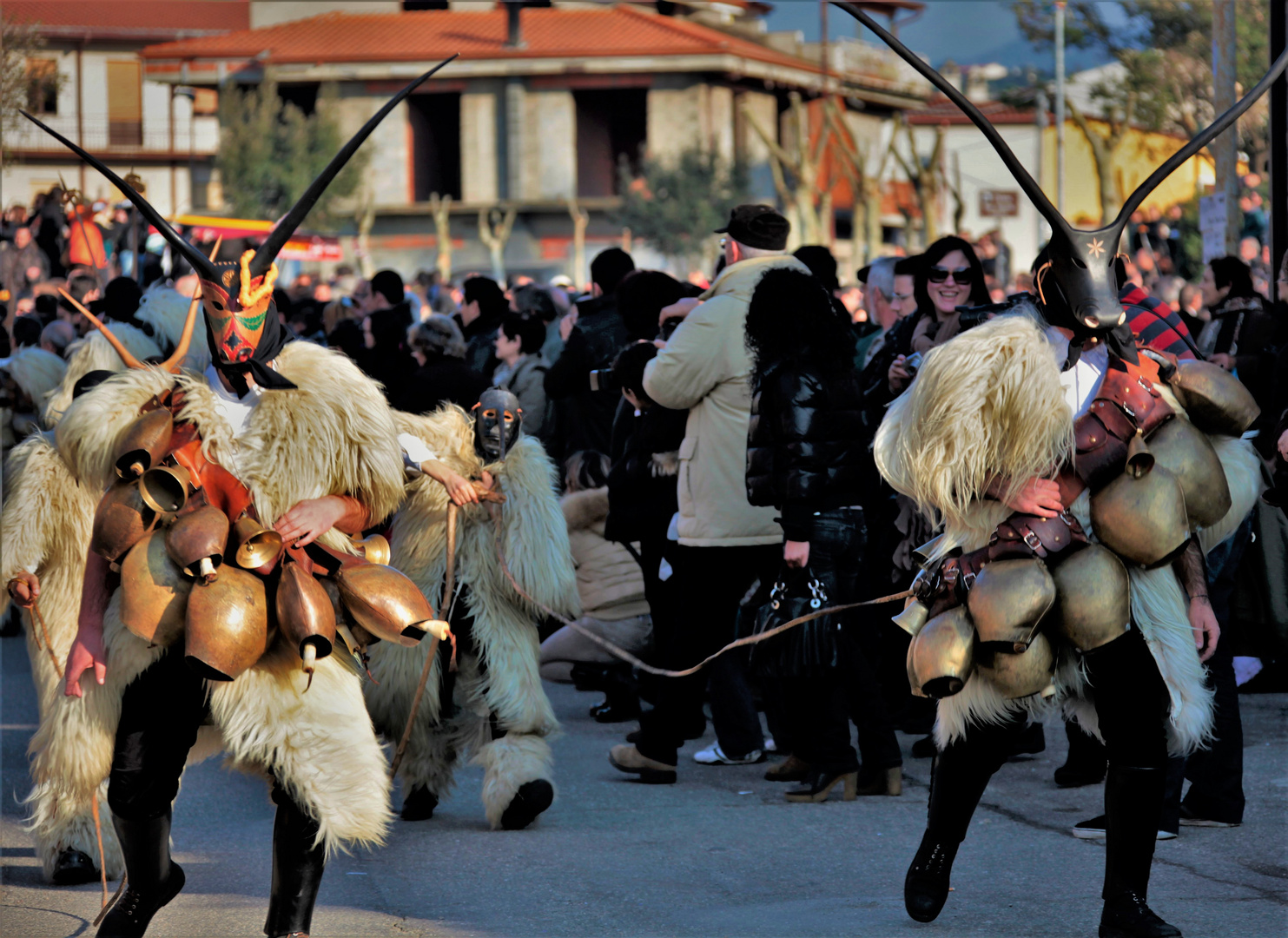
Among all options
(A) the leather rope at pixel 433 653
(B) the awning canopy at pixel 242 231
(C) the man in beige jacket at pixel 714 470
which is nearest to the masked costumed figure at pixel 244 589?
(A) the leather rope at pixel 433 653

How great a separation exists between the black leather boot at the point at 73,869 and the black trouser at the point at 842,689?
2.69 m

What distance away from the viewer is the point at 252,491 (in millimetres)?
4410

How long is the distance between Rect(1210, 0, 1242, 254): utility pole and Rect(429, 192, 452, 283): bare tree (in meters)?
40.7

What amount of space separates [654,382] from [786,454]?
70 cm

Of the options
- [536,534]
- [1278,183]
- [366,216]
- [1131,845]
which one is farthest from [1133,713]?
[366,216]

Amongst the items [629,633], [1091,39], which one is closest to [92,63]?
[1091,39]

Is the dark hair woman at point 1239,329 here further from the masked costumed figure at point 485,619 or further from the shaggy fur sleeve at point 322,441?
the shaggy fur sleeve at point 322,441

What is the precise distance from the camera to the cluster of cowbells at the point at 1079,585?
176 inches

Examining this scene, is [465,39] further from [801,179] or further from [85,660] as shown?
[85,660]

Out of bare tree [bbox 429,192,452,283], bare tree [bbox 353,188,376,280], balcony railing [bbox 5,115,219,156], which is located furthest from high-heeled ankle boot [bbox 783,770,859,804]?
balcony railing [bbox 5,115,219,156]

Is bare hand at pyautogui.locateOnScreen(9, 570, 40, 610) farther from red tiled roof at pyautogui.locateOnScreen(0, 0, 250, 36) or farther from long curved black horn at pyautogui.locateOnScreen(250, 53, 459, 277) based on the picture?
red tiled roof at pyautogui.locateOnScreen(0, 0, 250, 36)

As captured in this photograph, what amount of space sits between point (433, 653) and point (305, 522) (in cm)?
153

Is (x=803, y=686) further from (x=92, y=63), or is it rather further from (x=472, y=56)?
(x=92, y=63)

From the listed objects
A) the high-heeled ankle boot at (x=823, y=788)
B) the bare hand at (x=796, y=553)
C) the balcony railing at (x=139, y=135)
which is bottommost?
the high-heeled ankle boot at (x=823, y=788)
